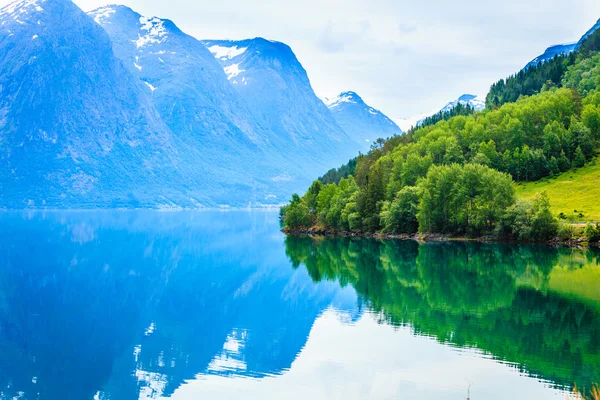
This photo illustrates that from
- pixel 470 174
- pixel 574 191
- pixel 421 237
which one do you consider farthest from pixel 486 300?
pixel 574 191

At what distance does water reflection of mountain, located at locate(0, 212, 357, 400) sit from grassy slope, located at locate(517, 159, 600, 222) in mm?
50974

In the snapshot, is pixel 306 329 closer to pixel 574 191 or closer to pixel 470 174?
pixel 470 174

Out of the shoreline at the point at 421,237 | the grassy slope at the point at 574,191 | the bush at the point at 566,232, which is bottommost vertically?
the shoreline at the point at 421,237

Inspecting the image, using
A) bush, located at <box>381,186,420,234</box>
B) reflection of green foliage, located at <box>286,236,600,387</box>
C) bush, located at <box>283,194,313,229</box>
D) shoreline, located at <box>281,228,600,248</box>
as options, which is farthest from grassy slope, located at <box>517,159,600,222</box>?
bush, located at <box>283,194,313,229</box>

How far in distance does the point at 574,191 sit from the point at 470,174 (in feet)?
73.1

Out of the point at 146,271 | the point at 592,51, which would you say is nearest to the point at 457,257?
the point at 146,271

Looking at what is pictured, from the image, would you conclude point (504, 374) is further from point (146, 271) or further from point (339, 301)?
point (146, 271)

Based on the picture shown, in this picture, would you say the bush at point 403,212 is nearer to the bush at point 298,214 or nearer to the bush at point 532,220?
the bush at point 532,220

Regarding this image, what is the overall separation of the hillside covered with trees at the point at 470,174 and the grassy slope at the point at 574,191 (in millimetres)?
4156

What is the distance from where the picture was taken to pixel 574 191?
382ft

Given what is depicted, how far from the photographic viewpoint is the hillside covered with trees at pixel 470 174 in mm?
104500

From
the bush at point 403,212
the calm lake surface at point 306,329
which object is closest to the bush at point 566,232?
the calm lake surface at point 306,329

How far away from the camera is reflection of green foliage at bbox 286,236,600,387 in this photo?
33.5 m

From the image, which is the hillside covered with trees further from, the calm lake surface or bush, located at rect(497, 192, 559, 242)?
the calm lake surface
